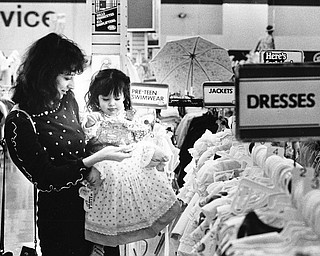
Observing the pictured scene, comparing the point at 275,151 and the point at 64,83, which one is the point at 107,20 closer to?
the point at 64,83

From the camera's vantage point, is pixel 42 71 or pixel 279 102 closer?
pixel 279 102

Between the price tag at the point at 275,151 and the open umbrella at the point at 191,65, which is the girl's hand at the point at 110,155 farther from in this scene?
the open umbrella at the point at 191,65

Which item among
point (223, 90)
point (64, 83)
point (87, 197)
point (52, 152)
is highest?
point (64, 83)

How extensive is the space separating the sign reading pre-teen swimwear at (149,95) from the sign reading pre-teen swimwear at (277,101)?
1.52m

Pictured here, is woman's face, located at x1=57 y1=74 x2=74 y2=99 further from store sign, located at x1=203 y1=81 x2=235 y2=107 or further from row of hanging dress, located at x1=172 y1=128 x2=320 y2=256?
store sign, located at x1=203 y1=81 x2=235 y2=107

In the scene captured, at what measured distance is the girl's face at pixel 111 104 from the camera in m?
3.51

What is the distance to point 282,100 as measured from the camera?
86.0 inches

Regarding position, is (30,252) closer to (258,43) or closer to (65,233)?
(65,233)

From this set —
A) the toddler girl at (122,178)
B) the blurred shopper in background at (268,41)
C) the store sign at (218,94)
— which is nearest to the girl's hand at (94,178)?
the toddler girl at (122,178)

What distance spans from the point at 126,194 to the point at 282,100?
1449 mm

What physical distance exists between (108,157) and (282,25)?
2246 mm

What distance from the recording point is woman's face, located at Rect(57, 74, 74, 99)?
336 centimetres

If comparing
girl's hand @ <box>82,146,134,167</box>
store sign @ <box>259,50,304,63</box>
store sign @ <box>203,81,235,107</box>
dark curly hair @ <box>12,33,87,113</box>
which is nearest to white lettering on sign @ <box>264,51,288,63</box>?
store sign @ <box>259,50,304,63</box>

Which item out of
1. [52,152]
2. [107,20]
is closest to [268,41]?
[107,20]
